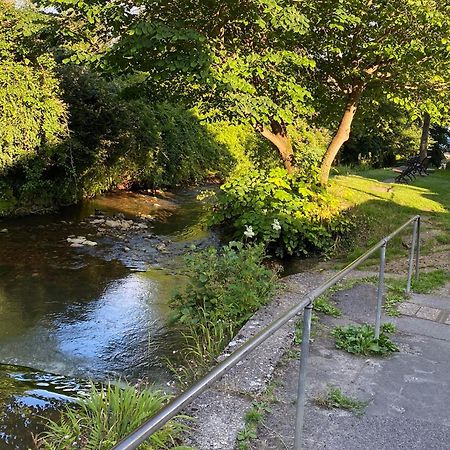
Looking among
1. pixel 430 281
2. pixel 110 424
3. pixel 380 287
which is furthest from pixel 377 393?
pixel 430 281

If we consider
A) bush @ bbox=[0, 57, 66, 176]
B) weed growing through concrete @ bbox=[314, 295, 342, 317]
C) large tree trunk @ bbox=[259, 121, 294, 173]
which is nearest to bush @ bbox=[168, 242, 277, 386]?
weed growing through concrete @ bbox=[314, 295, 342, 317]

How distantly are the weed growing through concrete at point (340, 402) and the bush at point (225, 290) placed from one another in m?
1.64

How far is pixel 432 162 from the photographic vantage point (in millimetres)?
26094

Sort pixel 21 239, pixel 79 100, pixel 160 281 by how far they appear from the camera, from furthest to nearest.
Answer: pixel 79 100
pixel 21 239
pixel 160 281

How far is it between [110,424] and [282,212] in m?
6.48

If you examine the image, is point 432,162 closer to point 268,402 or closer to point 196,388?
point 268,402

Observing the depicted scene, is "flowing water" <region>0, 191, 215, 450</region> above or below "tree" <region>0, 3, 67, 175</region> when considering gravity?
below

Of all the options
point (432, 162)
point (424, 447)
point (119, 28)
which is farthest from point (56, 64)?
point (432, 162)

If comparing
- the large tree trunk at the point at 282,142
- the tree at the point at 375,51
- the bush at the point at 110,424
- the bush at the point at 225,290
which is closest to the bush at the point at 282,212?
the large tree trunk at the point at 282,142

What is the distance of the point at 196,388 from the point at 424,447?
193 cm

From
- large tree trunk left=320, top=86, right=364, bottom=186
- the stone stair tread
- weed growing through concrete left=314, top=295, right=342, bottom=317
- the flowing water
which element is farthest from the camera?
large tree trunk left=320, top=86, right=364, bottom=186

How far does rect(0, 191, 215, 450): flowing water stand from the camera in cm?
445

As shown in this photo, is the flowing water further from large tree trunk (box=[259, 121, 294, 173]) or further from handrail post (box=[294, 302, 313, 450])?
large tree trunk (box=[259, 121, 294, 173])

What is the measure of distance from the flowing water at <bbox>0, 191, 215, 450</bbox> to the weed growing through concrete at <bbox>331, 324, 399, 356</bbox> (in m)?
1.61
